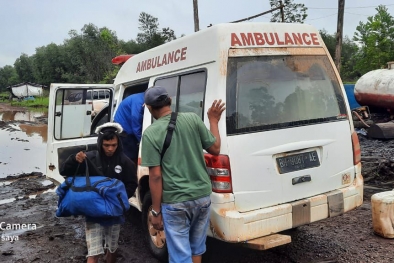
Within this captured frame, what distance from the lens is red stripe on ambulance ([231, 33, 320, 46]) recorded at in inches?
129

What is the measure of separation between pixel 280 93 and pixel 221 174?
1.01 m

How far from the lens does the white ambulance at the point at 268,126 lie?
3094mm

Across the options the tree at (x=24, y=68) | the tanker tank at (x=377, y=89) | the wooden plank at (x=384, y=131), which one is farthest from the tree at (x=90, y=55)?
the wooden plank at (x=384, y=131)

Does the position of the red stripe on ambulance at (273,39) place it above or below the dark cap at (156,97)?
above

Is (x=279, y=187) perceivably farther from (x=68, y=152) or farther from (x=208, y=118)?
(x=68, y=152)

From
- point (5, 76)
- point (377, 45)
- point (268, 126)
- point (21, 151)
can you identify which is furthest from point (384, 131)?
point (5, 76)

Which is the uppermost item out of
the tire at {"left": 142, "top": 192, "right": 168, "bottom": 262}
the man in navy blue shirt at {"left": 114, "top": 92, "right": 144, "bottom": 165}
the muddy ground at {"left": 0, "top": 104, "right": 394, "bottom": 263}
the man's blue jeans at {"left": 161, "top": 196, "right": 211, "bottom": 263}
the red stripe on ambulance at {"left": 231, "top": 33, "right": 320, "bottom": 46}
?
the red stripe on ambulance at {"left": 231, "top": 33, "right": 320, "bottom": 46}

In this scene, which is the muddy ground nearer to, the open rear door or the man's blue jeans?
the open rear door

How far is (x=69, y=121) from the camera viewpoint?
5242mm

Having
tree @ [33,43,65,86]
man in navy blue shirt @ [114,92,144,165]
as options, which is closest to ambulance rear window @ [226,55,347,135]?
man in navy blue shirt @ [114,92,144,165]

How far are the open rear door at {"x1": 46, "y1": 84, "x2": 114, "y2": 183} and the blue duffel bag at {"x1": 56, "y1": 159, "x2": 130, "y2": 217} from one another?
1.87m

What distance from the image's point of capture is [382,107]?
11352 mm

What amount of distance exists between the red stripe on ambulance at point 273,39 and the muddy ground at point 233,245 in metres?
1.99

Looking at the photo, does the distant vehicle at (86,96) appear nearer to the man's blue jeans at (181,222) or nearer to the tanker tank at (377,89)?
the man's blue jeans at (181,222)
